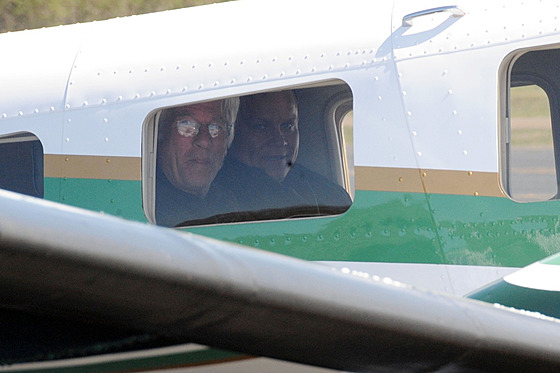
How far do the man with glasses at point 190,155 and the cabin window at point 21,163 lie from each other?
2.73 ft

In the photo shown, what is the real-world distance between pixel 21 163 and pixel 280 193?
1714mm

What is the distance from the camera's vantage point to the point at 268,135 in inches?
196

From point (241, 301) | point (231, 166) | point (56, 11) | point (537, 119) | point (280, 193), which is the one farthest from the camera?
point (56, 11)

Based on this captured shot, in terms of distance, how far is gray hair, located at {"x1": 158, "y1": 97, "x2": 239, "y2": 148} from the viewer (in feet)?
16.4

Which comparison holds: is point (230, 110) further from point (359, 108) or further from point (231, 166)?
point (359, 108)

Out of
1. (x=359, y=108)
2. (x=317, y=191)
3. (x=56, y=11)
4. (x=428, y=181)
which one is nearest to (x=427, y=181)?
(x=428, y=181)

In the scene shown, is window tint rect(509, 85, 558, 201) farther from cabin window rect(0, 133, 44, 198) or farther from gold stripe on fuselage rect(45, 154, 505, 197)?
cabin window rect(0, 133, 44, 198)

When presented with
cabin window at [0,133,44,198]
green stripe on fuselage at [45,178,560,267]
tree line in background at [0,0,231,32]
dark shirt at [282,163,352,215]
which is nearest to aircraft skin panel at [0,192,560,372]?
green stripe on fuselage at [45,178,560,267]

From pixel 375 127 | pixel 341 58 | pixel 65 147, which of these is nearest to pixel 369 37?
pixel 341 58

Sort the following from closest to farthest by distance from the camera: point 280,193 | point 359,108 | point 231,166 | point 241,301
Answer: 1. point 241,301
2. point 359,108
3. point 280,193
4. point 231,166

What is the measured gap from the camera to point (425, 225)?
4.58m

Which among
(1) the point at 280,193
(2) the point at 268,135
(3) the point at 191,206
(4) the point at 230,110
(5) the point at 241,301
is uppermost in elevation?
(5) the point at 241,301

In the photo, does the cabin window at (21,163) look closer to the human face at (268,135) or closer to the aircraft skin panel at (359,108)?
the aircraft skin panel at (359,108)

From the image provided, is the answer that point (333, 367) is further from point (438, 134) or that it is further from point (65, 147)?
point (65, 147)
